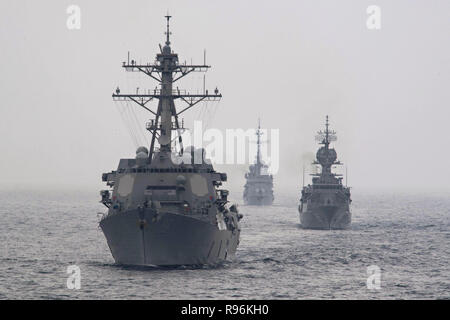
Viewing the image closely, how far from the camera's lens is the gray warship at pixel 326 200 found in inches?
3565

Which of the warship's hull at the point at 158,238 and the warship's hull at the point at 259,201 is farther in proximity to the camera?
the warship's hull at the point at 259,201

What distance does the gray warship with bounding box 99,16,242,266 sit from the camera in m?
44.8

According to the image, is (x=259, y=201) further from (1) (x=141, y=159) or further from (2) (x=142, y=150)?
(1) (x=141, y=159)

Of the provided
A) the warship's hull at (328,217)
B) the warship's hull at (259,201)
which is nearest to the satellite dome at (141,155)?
the warship's hull at (328,217)

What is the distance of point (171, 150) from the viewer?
165ft

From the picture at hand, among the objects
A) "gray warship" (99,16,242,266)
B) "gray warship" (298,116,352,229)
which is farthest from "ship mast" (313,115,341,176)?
"gray warship" (99,16,242,266)

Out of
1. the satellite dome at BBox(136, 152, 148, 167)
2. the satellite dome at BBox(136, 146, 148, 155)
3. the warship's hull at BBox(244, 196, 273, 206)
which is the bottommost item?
the warship's hull at BBox(244, 196, 273, 206)

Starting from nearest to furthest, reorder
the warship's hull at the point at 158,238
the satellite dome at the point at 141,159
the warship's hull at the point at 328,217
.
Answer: the warship's hull at the point at 158,238, the satellite dome at the point at 141,159, the warship's hull at the point at 328,217

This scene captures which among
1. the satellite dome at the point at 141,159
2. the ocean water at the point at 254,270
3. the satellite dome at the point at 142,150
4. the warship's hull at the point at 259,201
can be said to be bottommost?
the warship's hull at the point at 259,201

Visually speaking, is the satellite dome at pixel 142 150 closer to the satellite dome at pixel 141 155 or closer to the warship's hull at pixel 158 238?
the satellite dome at pixel 141 155

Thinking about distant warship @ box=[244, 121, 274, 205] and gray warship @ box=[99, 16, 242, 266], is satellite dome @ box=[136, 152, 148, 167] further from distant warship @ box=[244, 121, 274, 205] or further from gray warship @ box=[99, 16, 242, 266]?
distant warship @ box=[244, 121, 274, 205]

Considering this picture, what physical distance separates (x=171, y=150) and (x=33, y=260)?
1073 cm

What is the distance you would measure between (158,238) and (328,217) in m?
47.7
